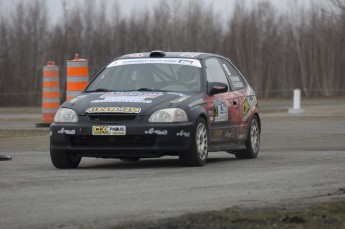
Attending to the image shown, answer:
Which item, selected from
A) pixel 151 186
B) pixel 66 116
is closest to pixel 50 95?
pixel 66 116

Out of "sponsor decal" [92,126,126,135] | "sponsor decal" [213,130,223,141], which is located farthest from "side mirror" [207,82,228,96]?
"sponsor decal" [92,126,126,135]

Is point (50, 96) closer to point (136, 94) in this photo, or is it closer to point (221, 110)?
point (221, 110)

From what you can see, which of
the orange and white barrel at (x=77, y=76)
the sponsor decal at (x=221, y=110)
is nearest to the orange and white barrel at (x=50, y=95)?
the orange and white barrel at (x=77, y=76)

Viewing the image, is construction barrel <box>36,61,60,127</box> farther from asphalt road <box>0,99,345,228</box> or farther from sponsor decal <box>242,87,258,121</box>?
sponsor decal <box>242,87,258,121</box>

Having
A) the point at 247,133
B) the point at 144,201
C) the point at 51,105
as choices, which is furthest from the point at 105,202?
the point at 51,105

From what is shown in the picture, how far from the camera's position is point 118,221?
7.63 m

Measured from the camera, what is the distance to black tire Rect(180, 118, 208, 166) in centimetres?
1270

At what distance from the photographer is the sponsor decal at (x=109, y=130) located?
1241 centimetres

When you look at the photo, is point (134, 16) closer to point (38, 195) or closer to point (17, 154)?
point (17, 154)

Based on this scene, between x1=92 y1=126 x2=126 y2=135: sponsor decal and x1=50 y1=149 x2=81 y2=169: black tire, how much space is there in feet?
1.84

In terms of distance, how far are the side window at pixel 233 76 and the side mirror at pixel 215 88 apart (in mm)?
903

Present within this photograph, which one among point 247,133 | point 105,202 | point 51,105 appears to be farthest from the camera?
point 51,105

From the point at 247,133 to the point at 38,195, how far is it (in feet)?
19.2

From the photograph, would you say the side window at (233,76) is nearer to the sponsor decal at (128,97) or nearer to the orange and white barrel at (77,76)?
the sponsor decal at (128,97)
